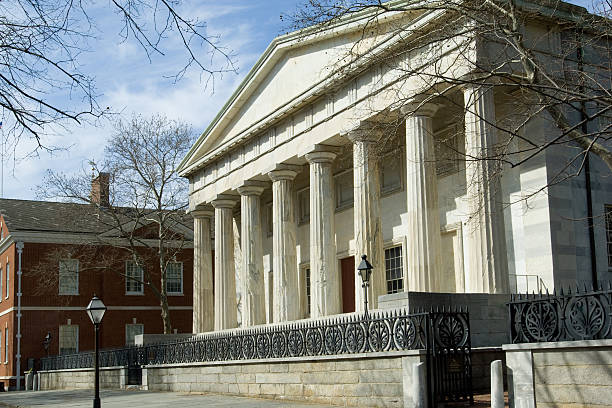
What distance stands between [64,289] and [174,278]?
719 centimetres

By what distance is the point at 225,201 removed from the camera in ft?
120

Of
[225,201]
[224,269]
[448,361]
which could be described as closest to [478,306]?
[448,361]

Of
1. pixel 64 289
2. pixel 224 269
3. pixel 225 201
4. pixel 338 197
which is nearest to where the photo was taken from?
pixel 338 197

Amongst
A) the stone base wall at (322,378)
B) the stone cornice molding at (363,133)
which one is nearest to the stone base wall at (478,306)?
the stone base wall at (322,378)

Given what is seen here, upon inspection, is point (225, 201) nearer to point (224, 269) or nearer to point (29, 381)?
point (224, 269)

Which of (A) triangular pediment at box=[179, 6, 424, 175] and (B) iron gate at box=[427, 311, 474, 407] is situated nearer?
(B) iron gate at box=[427, 311, 474, 407]

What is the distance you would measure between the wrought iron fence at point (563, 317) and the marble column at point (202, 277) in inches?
1058

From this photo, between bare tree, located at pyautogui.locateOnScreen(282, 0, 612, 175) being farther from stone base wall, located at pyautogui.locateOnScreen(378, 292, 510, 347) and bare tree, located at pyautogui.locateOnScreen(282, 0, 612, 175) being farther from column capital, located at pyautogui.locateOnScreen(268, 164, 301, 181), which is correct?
column capital, located at pyautogui.locateOnScreen(268, 164, 301, 181)

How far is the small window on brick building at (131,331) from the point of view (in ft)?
163

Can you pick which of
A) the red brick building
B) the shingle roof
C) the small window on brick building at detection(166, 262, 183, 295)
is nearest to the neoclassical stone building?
the shingle roof

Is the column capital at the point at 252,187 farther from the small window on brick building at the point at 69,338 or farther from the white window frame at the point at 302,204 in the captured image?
the small window on brick building at the point at 69,338

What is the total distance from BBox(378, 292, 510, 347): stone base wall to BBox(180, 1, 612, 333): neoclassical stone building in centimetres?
79

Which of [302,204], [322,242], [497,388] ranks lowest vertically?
[497,388]

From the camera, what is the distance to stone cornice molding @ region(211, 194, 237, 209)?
36531 millimetres
